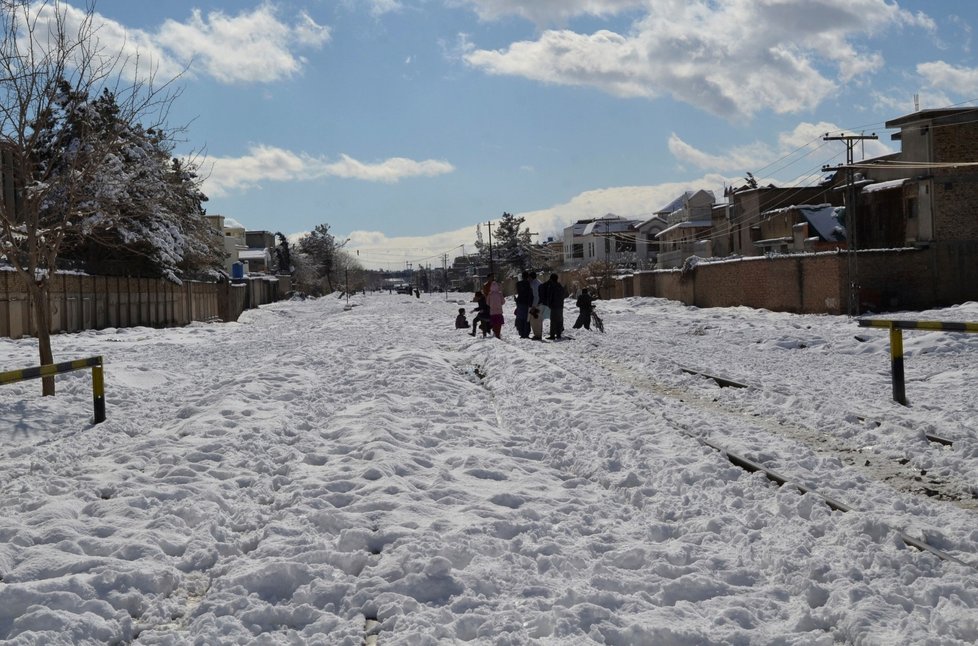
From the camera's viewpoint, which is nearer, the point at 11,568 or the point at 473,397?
the point at 11,568

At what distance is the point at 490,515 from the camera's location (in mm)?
6340

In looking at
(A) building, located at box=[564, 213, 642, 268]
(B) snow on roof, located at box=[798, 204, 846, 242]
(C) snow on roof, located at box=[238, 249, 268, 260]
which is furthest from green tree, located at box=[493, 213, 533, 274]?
(B) snow on roof, located at box=[798, 204, 846, 242]

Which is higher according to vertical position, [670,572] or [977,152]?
[977,152]

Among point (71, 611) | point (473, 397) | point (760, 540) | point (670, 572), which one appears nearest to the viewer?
point (71, 611)

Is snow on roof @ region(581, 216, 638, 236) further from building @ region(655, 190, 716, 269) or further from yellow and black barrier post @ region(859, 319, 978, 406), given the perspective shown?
yellow and black barrier post @ region(859, 319, 978, 406)

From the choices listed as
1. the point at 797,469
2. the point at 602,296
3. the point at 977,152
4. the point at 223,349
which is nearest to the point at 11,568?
the point at 797,469

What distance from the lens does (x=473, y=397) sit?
42.5 feet

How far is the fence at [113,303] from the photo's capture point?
27.2 m

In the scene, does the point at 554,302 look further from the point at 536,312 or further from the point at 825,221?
the point at 825,221

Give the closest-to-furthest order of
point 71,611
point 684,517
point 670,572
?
point 71,611, point 670,572, point 684,517

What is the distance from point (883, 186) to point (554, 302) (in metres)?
27.2

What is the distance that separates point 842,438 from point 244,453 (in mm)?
6160

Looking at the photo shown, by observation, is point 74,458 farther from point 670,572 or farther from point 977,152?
point 977,152

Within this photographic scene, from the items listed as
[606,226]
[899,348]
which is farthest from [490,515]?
[606,226]
